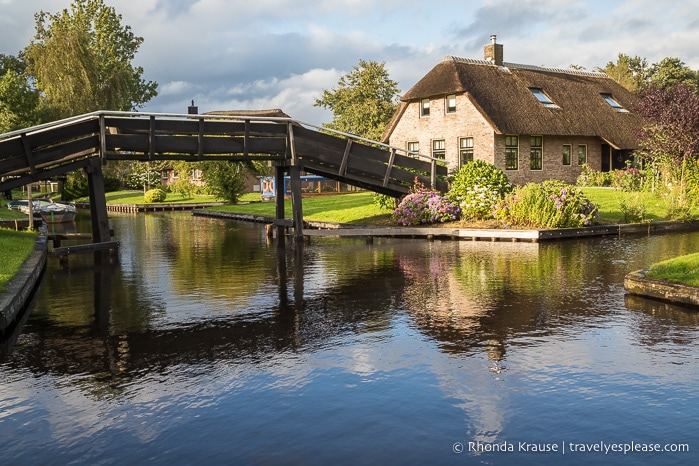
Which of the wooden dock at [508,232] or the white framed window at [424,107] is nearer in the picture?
the wooden dock at [508,232]

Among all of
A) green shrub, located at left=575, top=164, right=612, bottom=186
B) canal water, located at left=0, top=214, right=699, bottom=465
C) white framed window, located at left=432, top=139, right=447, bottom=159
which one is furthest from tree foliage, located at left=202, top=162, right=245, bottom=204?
canal water, located at left=0, top=214, right=699, bottom=465

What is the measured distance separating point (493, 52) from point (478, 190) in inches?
839

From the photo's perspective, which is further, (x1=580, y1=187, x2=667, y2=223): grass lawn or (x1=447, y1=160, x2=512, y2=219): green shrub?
(x1=580, y1=187, x2=667, y2=223): grass lawn

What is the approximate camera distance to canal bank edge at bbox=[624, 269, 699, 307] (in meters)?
11.4

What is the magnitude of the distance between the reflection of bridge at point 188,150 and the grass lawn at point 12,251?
5.86ft

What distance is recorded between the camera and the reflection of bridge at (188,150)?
20.1m

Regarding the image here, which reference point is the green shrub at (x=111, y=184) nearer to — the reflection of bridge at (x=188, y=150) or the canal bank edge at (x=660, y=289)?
the reflection of bridge at (x=188, y=150)

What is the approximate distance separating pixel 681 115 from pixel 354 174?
16.6 metres

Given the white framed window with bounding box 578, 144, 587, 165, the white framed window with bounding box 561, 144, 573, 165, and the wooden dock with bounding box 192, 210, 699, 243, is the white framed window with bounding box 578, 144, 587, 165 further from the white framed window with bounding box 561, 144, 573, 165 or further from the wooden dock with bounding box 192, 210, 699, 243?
the wooden dock with bounding box 192, 210, 699, 243

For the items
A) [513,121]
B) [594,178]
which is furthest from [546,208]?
[594,178]

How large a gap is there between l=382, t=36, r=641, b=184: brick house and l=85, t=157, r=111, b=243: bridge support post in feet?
76.1

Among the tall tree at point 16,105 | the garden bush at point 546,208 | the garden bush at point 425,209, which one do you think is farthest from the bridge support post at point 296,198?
the tall tree at point 16,105

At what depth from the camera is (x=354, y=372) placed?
7.97 meters

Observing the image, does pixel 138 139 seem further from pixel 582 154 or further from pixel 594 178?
pixel 582 154
